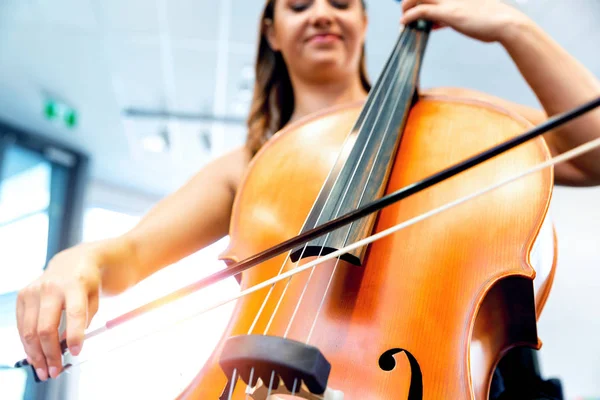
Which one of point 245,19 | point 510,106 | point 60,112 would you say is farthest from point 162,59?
point 510,106

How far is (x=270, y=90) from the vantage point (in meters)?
1.04

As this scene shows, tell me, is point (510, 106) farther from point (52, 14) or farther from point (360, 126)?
point (52, 14)

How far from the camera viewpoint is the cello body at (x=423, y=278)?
0.46m

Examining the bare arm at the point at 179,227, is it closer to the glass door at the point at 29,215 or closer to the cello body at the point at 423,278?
the cello body at the point at 423,278

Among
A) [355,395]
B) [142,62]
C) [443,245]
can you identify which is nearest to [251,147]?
[443,245]

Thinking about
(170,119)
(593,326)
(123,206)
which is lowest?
(593,326)

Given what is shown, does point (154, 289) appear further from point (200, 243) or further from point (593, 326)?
point (200, 243)

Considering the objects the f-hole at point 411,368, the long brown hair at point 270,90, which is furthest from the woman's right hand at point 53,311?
the long brown hair at point 270,90

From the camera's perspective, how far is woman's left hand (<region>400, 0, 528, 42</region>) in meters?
0.67

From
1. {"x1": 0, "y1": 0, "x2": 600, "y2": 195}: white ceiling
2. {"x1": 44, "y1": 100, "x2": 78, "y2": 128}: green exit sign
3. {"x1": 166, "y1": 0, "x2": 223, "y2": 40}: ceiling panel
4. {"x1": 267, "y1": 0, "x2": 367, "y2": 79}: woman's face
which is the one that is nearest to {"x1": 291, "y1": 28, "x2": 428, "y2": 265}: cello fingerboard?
{"x1": 267, "y1": 0, "x2": 367, "y2": 79}: woman's face

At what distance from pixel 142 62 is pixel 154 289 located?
1425 mm

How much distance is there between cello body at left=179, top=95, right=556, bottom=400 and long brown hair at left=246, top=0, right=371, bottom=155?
285 mm

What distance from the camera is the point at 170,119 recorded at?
314cm

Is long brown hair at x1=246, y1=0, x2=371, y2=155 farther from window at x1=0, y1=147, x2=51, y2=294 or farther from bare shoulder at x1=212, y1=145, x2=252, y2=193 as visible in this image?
window at x1=0, y1=147, x2=51, y2=294
